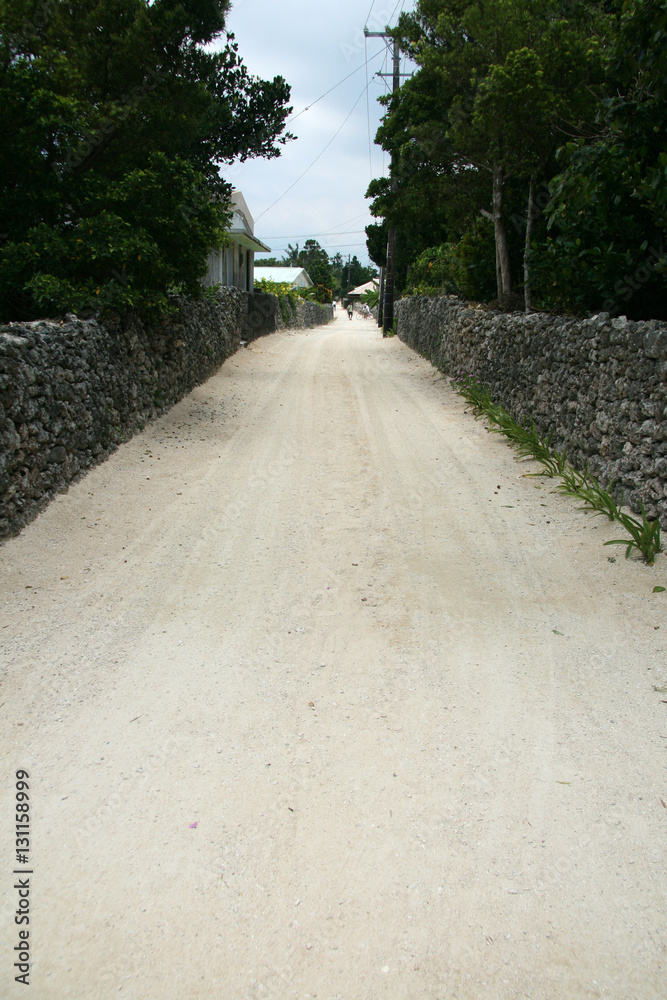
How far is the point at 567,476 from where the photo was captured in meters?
7.07

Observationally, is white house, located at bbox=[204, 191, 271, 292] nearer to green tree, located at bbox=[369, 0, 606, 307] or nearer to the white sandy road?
green tree, located at bbox=[369, 0, 606, 307]

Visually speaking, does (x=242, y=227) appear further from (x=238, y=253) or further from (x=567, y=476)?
(x=567, y=476)

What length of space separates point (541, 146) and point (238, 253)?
21.4 m

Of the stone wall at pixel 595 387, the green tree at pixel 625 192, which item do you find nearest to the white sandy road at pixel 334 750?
the stone wall at pixel 595 387

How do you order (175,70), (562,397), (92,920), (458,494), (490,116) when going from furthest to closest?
(175,70) → (490,116) → (562,397) → (458,494) → (92,920)

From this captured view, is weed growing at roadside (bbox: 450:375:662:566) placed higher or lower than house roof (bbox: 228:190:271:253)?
lower

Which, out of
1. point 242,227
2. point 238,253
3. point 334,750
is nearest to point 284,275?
point 238,253

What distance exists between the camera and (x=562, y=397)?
7.71 meters

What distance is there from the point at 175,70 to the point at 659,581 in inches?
414

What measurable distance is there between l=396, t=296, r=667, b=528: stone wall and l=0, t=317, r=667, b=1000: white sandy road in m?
0.70

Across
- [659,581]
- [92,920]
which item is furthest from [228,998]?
[659,581]

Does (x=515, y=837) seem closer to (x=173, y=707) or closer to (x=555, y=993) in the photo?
(x=555, y=993)

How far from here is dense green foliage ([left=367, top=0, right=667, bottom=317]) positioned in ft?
20.6

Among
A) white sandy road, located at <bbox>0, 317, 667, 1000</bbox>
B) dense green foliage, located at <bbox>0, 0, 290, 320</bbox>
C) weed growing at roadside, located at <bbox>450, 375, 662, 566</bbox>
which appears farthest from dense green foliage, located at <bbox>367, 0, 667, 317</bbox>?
dense green foliage, located at <bbox>0, 0, 290, 320</bbox>
